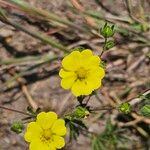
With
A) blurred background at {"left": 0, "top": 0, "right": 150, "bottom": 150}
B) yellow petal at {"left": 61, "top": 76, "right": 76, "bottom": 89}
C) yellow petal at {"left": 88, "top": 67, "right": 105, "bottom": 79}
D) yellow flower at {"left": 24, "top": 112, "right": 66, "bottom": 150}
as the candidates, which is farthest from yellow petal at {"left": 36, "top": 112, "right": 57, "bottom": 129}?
blurred background at {"left": 0, "top": 0, "right": 150, "bottom": 150}

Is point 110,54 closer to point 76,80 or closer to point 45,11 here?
point 45,11

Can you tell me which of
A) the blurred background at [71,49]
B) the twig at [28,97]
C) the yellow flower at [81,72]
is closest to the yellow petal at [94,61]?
the yellow flower at [81,72]

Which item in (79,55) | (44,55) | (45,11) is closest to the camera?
(79,55)

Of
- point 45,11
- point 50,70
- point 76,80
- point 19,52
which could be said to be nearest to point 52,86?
point 50,70

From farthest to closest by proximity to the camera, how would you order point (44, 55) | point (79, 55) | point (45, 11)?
point (44, 55) → point (45, 11) → point (79, 55)

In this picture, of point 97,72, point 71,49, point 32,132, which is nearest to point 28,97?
point 71,49

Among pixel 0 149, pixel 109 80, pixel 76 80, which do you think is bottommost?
pixel 76 80

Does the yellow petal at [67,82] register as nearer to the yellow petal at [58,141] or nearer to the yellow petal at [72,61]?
the yellow petal at [72,61]

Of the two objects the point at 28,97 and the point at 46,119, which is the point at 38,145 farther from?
the point at 28,97
